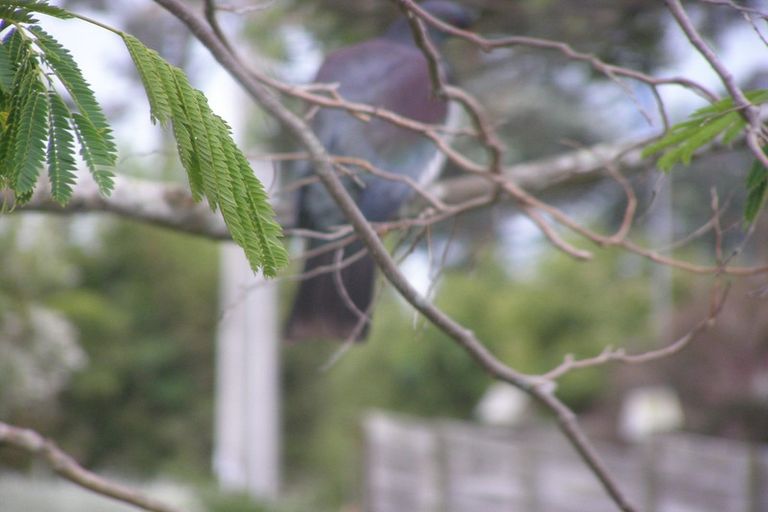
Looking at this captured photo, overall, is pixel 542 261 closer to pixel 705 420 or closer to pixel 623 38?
pixel 705 420

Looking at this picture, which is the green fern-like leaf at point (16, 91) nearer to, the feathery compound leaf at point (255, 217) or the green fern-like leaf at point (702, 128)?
the feathery compound leaf at point (255, 217)

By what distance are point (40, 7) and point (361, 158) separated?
4.62 ft

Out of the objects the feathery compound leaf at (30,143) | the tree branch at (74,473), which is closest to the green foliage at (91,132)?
the feathery compound leaf at (30,143)

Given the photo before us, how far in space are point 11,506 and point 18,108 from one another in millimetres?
4148

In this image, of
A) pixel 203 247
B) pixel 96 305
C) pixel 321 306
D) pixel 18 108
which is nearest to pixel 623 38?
pixel 321 306

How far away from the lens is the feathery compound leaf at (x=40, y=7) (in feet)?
2.40

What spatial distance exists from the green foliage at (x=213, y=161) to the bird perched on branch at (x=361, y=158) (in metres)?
1.04

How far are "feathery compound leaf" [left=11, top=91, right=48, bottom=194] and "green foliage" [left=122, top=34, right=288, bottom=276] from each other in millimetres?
81

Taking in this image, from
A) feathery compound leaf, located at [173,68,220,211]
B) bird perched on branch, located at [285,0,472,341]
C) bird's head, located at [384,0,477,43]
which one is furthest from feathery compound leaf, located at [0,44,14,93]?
bird's head, located at [384,0,477,43]

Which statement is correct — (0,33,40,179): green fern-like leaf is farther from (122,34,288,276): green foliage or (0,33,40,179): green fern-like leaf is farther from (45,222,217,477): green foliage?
(45,222,217,477): green foliage

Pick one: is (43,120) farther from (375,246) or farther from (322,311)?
(322,311)

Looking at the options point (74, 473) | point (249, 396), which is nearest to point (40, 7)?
point (74, 473)

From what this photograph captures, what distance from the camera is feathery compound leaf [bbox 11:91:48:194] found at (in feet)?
2.36

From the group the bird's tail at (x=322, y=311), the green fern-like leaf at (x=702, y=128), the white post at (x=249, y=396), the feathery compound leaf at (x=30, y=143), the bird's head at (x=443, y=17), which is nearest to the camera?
the feathery compound leaf at (x=30, y=143)
